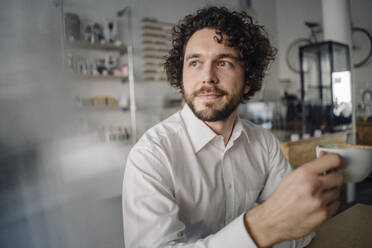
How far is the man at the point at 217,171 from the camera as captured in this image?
1.25 feet

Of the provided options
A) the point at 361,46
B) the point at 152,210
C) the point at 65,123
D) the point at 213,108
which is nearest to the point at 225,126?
the point at 213,108

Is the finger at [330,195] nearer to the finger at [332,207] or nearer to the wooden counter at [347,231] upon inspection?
the finger at [332,207]

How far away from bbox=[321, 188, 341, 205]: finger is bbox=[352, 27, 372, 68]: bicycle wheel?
114 centimetres

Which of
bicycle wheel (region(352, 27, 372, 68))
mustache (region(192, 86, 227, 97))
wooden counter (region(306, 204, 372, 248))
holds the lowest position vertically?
wooden counter (region(306, 204, 372, 248))

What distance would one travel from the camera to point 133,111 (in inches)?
107

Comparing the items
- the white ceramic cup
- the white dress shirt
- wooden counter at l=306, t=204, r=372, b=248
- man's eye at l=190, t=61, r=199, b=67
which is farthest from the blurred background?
man's eye at l=190, t=61, r=199, b=67

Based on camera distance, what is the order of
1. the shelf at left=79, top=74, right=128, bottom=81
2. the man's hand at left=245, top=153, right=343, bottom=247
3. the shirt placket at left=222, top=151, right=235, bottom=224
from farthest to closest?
the shelf at left=79, top=74, right=128, bottom=81, the shirt placket at left=222, top=151, right=235, bottom=224, the man's hand at left=245, top=153, right=343, bottom=247

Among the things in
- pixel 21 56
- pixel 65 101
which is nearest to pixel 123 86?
pixel 65 101

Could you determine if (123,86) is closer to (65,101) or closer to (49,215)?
(65,101)

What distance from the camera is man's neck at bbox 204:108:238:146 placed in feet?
2.88

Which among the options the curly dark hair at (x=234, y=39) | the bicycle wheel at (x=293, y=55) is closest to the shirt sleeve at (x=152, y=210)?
the curly dark hair at (x=234, y=39)

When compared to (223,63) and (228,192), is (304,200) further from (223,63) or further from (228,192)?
(223,63)

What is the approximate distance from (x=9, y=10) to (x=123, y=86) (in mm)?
1511

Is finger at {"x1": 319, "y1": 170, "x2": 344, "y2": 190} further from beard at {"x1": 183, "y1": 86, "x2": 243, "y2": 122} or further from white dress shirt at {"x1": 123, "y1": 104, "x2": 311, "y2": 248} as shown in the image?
beard at {"x1": 183, "y1": 86, "x2": 243, "y2": 122}
